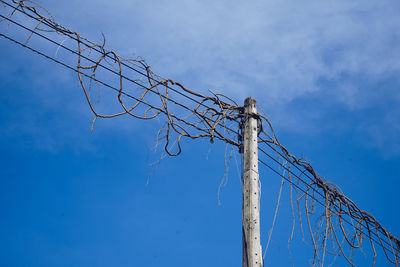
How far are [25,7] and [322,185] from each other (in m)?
5.83

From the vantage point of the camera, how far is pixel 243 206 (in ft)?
16.7

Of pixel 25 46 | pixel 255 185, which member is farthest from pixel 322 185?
pixel 25 46

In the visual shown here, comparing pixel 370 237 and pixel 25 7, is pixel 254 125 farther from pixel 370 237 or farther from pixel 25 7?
pixel 370 237

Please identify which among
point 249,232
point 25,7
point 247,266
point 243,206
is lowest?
point 247,266

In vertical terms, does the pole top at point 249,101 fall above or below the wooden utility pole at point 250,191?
above

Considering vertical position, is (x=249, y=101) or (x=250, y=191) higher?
(x=249, y=101)

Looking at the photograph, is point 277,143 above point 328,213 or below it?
above

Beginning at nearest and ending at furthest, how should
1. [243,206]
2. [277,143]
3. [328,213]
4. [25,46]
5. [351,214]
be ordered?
[25,46]
[243,206]
[277,143]
[328,213]
[351,214]

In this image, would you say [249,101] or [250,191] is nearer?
[250,191]

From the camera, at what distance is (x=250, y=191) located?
16.8 ft

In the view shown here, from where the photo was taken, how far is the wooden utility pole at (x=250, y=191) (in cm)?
478

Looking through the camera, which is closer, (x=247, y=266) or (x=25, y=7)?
(x=25, y=7)

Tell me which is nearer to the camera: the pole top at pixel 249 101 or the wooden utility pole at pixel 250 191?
the wooden utility pole at pixel 250 191

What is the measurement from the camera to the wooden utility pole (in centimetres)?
478
